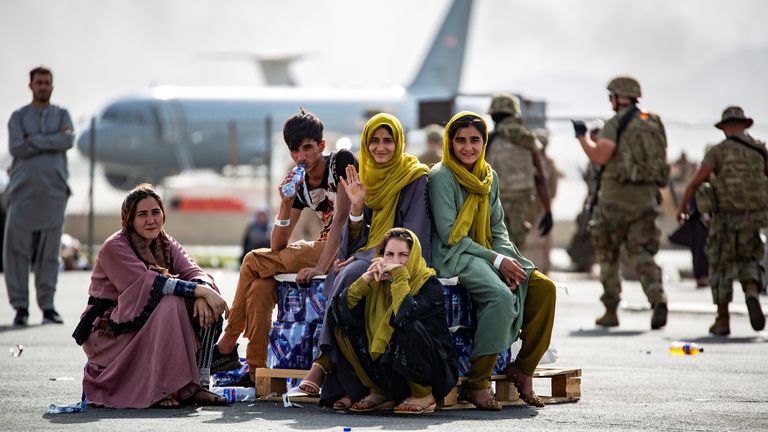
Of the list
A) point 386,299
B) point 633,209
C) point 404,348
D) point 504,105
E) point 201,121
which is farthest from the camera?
point 201,121

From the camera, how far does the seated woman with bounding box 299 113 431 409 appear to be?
7.48 m

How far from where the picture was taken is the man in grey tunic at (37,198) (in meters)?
12.2

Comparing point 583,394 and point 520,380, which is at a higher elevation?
point 520,380

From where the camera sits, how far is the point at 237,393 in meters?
7.70

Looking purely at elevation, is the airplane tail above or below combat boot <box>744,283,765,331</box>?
above

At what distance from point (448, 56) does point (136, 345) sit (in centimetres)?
6202

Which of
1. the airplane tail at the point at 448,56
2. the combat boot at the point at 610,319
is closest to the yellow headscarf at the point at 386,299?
the combat boot at the point at 610,319

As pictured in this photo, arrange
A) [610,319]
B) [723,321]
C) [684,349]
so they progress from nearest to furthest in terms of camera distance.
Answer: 1. [684,349]
2. [723,321]
3. [610,319]

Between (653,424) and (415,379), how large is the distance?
1.09m

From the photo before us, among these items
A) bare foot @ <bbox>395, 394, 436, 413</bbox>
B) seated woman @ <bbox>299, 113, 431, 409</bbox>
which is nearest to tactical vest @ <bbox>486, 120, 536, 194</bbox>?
seated woman @ <bbox>299, 113, 431, 409</bbox>

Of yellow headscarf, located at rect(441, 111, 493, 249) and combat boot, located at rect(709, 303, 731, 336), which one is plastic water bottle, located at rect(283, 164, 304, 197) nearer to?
yellow headscarf, located at rect(441, 111, 493, 249)

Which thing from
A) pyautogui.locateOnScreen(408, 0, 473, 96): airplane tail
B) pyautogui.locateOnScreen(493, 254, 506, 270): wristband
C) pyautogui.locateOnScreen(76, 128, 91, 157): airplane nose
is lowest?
pyautogui.locateOnScreen(493, 254, 506, 270): wristband

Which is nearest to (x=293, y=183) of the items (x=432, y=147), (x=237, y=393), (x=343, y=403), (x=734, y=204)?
(x=237, y=393)

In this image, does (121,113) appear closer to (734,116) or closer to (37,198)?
(37,198)
